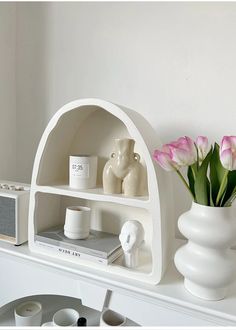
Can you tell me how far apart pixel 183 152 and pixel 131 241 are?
0.27 metres

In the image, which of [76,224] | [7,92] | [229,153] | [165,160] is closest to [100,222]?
[76,224]

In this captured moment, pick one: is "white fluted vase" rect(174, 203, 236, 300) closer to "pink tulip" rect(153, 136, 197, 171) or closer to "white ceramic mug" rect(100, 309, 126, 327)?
"pink tulip" rect(153, 136, 197, 171)

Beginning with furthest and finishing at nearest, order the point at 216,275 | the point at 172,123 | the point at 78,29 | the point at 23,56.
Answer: the point at 23,56 → the point at 78,29 → the point at 172,123 → the point at 216,275

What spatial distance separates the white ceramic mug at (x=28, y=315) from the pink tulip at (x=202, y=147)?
23.9 inches

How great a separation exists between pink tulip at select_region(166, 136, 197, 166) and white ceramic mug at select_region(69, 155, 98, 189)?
266 mm

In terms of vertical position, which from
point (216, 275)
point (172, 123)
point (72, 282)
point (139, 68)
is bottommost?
point (72, 282)

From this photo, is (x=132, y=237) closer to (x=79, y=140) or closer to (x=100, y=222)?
(x=100, y=222)

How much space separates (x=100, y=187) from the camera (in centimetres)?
83

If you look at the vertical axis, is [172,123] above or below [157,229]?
above

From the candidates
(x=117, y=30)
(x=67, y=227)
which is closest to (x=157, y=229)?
(x=67, y=227)

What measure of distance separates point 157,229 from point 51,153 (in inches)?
15.6

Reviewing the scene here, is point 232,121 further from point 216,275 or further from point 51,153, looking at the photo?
point 51,153

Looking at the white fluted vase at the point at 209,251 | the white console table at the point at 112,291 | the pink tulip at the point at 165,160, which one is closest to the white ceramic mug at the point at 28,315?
the white console table at the point at 112,291

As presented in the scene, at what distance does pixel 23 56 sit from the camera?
1119mm
